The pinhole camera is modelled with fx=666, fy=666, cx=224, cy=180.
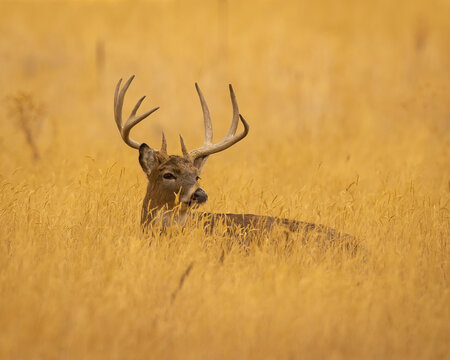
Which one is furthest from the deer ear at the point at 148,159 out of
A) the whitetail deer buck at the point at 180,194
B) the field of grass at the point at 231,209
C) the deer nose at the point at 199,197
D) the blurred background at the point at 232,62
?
the blurred background at the point at 232,62

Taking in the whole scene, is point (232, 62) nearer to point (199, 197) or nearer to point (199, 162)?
point (199, 162)

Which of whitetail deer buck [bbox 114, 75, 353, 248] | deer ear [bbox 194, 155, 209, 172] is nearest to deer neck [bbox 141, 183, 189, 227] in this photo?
whitetail deer buck [bbox 114, 75, 353, 248]

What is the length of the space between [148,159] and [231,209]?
1.18m

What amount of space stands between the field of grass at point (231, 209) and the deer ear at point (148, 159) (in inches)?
15.2

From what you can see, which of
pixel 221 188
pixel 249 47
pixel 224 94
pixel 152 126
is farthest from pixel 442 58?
pixel 221 188

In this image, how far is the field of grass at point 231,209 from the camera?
385 centimetres

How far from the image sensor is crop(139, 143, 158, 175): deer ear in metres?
6.45

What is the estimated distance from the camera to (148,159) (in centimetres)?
652

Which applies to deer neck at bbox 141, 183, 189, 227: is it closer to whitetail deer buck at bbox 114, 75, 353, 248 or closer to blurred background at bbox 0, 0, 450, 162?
whitetail deer buck at bbox 114, 75, 353, 248

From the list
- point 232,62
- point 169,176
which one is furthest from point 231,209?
point 232,62

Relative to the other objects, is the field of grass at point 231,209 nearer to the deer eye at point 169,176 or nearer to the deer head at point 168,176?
the deer head at point 168,176

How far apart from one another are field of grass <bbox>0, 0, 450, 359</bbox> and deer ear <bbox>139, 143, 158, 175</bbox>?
39cm

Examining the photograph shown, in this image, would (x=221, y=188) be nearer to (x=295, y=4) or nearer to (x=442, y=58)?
(x=442, y=58)

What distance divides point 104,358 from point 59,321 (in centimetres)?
46
